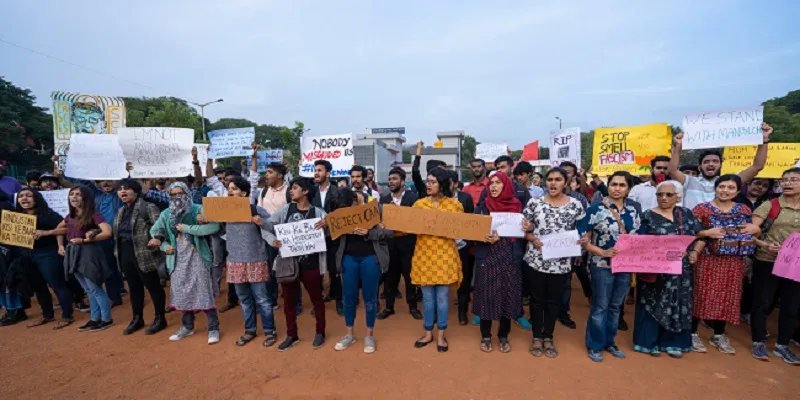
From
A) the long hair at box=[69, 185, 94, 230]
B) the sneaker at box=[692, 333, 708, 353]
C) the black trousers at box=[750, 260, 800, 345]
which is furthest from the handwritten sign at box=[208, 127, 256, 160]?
the black trousers at box=[750, 260, 800, 345]

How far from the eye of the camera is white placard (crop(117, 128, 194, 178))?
→ 620 centimetres

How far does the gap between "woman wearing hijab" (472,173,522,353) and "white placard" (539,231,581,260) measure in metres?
0.40

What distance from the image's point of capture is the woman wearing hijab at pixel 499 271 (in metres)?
4.08

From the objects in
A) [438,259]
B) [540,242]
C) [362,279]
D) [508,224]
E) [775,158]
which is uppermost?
[775,158]

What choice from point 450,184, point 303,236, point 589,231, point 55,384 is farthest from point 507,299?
point 55,384

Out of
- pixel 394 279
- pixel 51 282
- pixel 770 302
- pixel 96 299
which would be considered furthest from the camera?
pixel 394 279

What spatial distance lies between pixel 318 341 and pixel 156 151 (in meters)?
4.50

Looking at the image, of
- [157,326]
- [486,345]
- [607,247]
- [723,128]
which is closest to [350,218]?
[486,345]

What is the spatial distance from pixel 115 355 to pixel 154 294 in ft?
2.68

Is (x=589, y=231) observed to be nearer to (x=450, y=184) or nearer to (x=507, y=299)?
(x=507, y=299)

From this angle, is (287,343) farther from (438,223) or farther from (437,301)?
(438,223)

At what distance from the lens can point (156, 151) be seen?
20.5 ft

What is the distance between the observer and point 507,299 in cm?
412

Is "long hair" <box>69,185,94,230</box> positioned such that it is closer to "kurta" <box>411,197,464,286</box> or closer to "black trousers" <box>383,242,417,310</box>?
"black trousers" <box>383,242,417,310</box>
